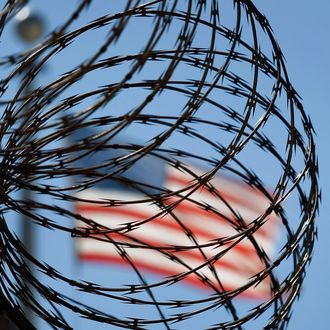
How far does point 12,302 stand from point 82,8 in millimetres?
1847

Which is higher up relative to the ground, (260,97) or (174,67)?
(260,97)

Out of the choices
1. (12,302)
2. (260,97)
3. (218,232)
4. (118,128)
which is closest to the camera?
(118,128)

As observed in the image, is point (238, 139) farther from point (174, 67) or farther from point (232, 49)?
point (174, 67)

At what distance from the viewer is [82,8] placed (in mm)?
4055

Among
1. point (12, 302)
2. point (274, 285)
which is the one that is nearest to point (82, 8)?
point (12, 302)

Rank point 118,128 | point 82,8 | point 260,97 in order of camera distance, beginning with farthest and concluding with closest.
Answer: point 260,97
point 118,128
point 82,8

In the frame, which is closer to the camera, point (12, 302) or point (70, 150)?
point (70, 150)

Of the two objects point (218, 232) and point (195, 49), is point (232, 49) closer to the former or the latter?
point (195, 49)

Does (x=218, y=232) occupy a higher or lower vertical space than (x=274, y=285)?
higher

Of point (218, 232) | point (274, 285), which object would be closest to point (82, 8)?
point (274, 285)

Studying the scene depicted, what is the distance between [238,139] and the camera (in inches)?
214

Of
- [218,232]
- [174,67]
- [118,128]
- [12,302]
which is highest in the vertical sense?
[218,232]

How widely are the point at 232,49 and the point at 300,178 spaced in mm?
810

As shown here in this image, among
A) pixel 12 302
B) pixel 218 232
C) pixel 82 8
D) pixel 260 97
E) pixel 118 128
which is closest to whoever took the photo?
pixel 82 8
